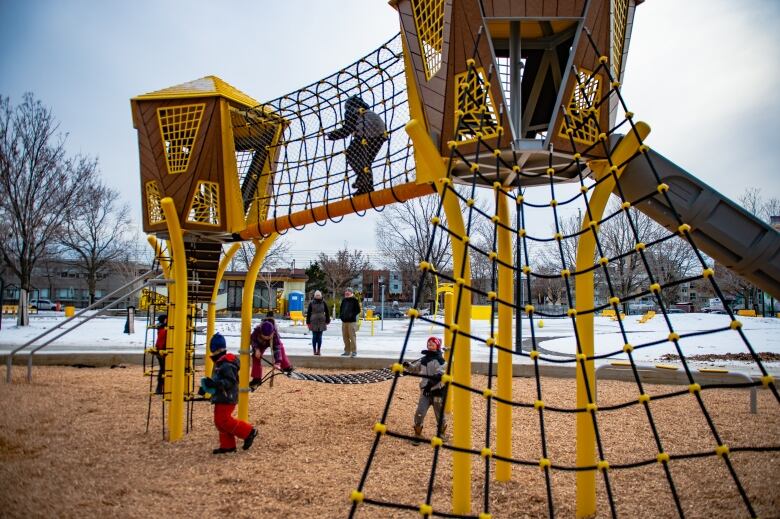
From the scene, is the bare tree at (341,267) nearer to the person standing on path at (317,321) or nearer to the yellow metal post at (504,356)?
the person standing on path at (317,321)

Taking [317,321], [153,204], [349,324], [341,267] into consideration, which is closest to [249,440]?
[153,204]

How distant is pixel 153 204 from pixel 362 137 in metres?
2.85

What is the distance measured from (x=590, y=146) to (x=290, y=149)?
3790 mm

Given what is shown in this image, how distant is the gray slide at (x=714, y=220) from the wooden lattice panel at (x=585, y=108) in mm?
356

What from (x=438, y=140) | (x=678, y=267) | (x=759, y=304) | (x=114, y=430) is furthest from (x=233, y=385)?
(x=759, y=304)

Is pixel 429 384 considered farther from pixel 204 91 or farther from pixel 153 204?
pixel 204 91

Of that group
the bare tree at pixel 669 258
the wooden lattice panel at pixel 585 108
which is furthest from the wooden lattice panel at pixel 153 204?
the bare tree at pixel 669 258

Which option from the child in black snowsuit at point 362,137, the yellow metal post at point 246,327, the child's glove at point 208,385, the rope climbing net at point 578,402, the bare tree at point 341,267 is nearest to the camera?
the rope climbing net at point 578,402

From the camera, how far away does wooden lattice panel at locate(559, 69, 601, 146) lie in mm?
3402

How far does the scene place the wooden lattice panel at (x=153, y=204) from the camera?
20.7ft

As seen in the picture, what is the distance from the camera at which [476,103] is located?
3.38 metres

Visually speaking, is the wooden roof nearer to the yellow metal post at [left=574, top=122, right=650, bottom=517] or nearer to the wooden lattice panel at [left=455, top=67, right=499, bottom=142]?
the wooden lattice panel at [left=455, top=67, right=499, bottom=142]

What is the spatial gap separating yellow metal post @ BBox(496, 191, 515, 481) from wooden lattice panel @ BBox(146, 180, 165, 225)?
4.09m

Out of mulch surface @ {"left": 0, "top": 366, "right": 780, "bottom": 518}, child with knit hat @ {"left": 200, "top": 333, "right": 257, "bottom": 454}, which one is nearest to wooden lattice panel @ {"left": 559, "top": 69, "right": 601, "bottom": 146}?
mulch surface @ {"left": 0, "top": 366, "right": 780, "bottom": 518}
